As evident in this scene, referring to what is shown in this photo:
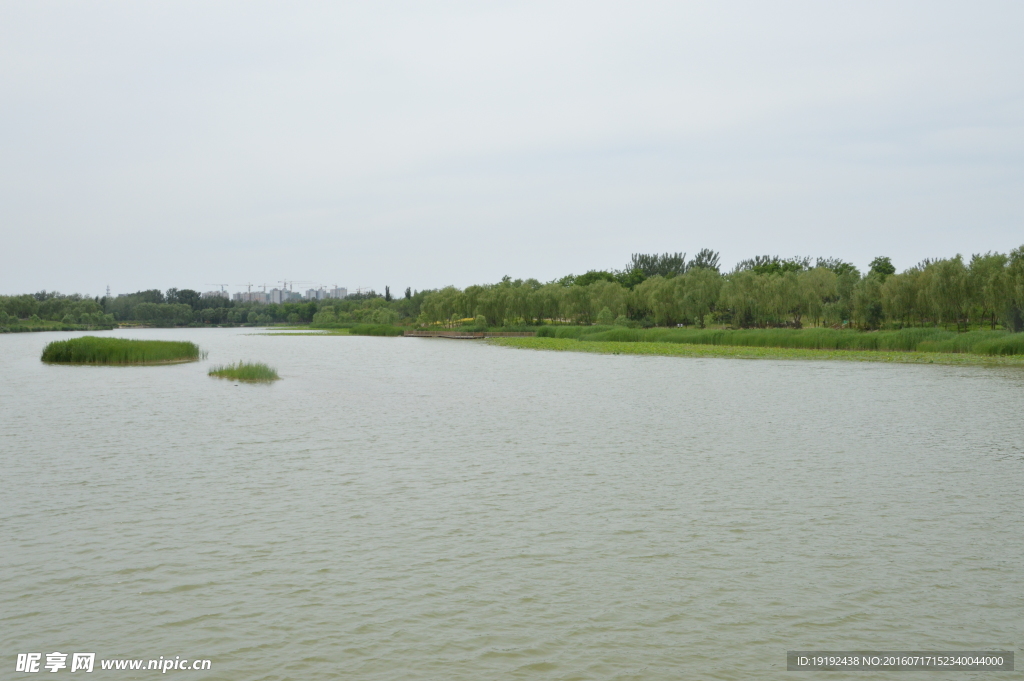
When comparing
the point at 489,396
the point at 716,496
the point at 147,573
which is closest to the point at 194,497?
the point at 147,573

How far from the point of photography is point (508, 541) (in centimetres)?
1119

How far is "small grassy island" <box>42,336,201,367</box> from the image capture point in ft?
153

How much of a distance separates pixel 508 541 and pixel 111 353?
42.7 metres

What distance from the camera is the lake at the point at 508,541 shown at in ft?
25.6

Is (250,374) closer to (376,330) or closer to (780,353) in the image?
(780,353)

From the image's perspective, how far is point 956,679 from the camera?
280 inches

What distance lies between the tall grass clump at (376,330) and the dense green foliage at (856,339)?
5776 cm

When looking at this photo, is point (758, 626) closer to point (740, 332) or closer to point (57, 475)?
point (57, 475)

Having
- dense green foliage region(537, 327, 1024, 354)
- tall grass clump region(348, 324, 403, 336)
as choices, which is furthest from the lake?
tall grass clump region(348, 324, 403, 336)

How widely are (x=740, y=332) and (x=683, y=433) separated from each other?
42.7 metres

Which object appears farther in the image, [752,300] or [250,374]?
[752,300]

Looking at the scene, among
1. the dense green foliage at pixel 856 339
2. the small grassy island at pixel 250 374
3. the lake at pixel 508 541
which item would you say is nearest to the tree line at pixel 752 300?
the dense green foliage at pixel 856 339

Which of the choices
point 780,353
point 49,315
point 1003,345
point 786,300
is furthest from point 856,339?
point 49,315

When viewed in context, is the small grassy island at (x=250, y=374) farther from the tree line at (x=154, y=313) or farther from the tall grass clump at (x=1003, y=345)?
the tree line at (x=154, y=313)
